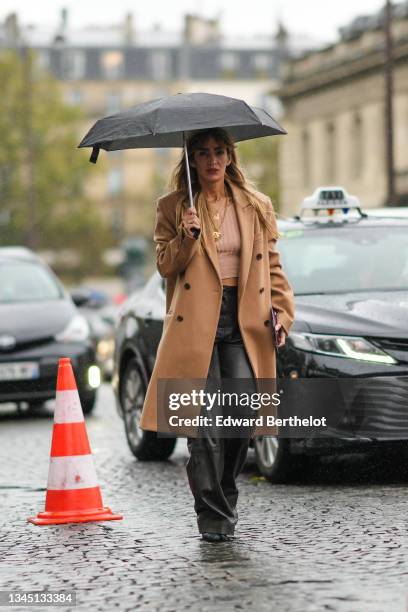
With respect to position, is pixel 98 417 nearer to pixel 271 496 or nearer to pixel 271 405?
pixel 271 496

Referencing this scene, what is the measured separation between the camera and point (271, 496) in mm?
9828

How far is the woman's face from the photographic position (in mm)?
8133

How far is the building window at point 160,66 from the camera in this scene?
127000 millimetres

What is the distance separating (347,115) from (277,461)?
5039 cm

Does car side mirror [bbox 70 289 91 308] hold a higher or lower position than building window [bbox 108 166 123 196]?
lower

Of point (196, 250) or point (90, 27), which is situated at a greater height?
point (90, 27)

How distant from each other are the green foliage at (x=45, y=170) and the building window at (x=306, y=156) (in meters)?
31.2

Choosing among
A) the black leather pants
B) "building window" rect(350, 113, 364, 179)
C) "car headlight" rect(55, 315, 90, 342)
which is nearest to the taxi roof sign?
the black leather pants

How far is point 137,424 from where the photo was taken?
1232 centimetres

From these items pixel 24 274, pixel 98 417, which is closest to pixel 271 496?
pixel 98 417

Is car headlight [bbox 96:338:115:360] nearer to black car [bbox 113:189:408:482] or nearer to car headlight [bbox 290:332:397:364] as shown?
black car [bbox 113:189:408:482]

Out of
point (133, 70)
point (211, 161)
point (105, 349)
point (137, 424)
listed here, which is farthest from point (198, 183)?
point (133, 70)

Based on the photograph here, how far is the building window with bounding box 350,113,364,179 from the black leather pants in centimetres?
5080

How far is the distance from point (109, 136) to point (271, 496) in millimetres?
2484
